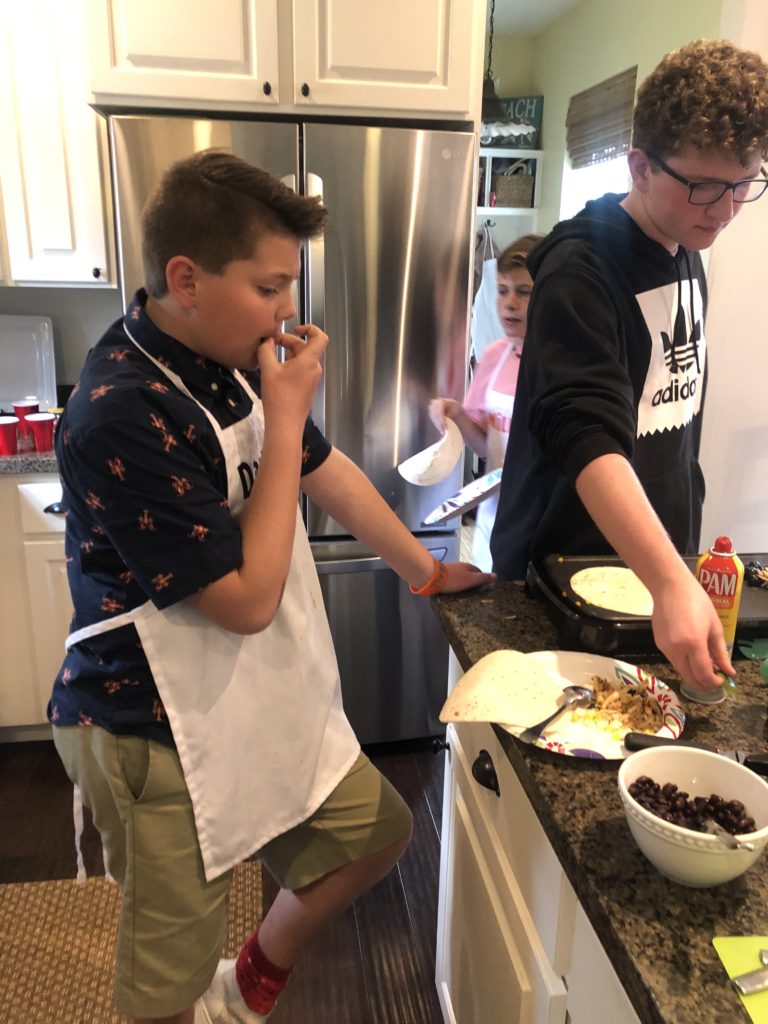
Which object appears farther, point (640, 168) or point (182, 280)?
point (640, 168)

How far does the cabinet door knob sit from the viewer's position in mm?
1020

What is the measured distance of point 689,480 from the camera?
4.46ft

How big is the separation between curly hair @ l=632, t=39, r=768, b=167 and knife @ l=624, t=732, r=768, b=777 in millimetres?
775

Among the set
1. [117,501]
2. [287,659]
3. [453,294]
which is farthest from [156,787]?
[453,294]

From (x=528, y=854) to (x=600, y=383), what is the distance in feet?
1.99

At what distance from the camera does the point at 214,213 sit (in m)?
0.99

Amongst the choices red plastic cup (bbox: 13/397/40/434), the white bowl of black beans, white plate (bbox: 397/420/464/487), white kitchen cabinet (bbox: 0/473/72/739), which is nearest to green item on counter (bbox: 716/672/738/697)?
the white bowl of black beans

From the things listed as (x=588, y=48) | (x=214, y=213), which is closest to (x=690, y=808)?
(x=214, y=213)

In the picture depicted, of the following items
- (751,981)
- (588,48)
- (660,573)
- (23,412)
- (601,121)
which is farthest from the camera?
(588,48)

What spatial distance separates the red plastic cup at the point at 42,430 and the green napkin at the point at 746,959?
7.25 feet

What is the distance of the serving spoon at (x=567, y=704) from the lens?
0.85 m

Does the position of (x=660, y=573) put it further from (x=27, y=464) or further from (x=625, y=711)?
(x=27, y=464)

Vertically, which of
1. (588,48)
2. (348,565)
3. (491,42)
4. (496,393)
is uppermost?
(491,42)

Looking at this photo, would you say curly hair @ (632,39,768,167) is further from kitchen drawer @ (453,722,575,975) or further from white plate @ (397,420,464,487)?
white plate @ (397,420,464,487)
